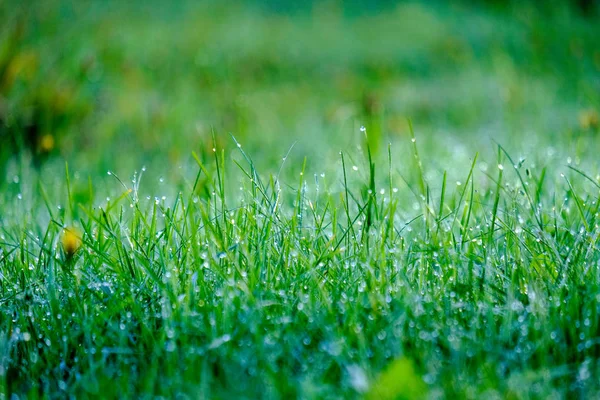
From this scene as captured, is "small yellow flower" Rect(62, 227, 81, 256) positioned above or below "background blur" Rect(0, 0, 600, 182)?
below

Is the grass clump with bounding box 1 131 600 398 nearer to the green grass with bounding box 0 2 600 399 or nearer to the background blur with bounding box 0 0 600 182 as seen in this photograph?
the green grass with bounding box 0 2 600 399

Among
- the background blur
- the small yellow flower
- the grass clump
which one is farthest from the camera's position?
the background blur

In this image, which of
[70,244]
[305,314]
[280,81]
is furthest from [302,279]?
[280,81]

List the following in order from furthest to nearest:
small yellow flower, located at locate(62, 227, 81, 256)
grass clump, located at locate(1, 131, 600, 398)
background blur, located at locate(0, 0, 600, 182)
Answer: background blur, located at locate(0, 0, 600, 182), small yellow flower, located at locate(62, 227, 81, 256), grass clump, located at locate(1, 131, 600, 398)

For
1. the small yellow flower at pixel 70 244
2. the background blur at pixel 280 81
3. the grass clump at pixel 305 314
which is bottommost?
the grass clump at pixel 305 314

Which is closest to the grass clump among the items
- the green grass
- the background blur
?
the green grass

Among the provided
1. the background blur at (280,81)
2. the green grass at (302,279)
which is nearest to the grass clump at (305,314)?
the green grass at (302,279)

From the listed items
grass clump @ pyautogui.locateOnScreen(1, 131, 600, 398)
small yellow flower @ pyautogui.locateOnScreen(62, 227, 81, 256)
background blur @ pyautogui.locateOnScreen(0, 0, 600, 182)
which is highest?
background blur @ pyautogui.locateOnScreen(0, 0, 600, 182)

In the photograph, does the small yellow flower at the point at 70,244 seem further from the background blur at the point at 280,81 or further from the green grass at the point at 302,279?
the background blur at the point at 280,81

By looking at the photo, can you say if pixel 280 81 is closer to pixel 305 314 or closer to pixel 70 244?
pixel 70 244

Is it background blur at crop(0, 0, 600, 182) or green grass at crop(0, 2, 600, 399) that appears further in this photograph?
background blur at crop(0, 0, 600, 182)
